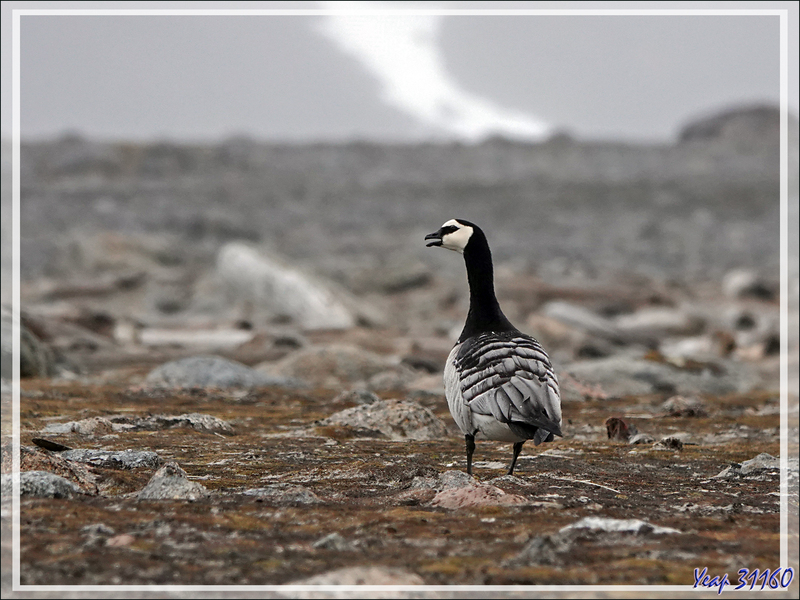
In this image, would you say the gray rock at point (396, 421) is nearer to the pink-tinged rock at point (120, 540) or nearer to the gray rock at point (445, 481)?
the gray rock at point (445, 481)

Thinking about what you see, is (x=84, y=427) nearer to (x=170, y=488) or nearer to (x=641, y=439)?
(x=170, y=488)

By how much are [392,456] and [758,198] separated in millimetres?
54327

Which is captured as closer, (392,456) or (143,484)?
(143,484)

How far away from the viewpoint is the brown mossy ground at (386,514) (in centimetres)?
392

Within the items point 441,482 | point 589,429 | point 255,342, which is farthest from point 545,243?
point 441,482

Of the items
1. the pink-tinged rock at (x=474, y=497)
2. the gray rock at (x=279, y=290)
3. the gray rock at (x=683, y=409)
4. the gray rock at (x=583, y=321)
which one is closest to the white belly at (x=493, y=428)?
the pink-tinged rock at (x=474, y=497)

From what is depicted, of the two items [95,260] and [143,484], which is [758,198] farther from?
Result: [143,484]

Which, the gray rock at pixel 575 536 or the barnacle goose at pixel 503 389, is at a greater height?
the barnacle goose at pixel 503 389

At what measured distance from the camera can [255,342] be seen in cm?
1767

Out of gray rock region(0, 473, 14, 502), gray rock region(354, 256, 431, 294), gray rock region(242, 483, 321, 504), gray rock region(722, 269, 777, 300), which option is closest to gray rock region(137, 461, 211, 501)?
gray rock region(242, 483, 321, 504)

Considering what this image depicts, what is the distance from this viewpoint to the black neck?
22.6 ft

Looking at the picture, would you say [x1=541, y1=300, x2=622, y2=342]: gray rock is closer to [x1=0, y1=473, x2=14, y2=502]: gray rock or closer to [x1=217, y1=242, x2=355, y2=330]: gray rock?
[x1=217, y1=242, x2=355, y2=330]: gray rock

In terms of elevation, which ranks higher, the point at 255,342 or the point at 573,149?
the point at 573,149

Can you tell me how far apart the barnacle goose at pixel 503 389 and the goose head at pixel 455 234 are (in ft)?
2.59
